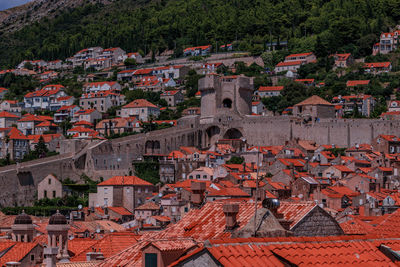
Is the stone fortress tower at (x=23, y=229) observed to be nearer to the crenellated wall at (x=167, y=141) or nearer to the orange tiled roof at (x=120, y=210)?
the orange tiled roof at (x=120, y=210)

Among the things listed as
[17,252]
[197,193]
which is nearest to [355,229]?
[197,193]

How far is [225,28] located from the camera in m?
128

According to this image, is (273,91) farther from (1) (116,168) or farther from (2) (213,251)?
(2) (213,251)

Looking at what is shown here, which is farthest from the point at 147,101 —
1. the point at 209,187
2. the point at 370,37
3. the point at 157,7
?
the point at 157,7

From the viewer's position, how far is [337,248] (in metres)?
10.2

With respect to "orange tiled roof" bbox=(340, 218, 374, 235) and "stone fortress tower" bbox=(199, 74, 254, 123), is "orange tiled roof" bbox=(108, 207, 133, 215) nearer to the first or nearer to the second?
"stone fortress tower" bbox=(199, 74, 254, 123)

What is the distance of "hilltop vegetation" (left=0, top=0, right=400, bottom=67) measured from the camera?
11094cm

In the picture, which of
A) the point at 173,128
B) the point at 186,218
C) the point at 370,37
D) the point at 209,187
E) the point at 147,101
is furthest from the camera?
the point at 370,37

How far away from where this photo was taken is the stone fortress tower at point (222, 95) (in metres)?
79.1

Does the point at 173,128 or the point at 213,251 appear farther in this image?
the point at 173,128

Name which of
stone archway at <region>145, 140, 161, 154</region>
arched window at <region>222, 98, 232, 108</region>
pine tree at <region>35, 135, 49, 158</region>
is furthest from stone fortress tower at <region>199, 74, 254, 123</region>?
pine tree at <region>35, 135, 49, 158</region>

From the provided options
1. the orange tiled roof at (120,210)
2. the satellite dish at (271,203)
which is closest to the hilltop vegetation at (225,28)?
the orange tiled roof at (120,210)

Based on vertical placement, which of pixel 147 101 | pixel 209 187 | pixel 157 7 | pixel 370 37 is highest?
pixel 157 7

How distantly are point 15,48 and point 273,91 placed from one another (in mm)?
91767
